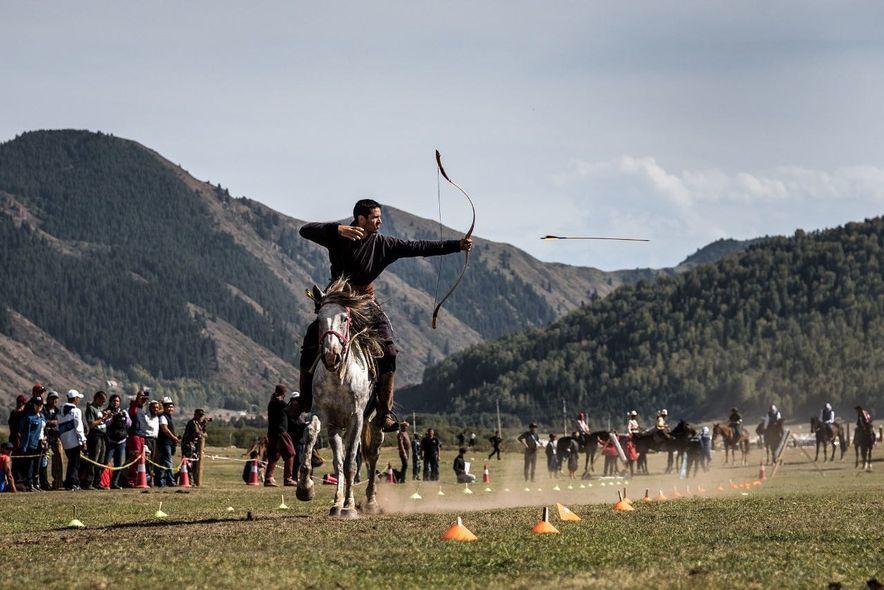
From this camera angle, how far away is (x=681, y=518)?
15.6 m

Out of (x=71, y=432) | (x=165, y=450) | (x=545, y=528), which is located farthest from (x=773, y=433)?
(x=545, y=528)

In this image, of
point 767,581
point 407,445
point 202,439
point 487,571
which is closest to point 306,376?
point 487,571

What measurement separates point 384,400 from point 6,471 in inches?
653

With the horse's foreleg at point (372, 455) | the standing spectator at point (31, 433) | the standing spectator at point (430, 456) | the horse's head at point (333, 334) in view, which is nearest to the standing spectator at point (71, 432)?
the standing spectator at point (31, 433)

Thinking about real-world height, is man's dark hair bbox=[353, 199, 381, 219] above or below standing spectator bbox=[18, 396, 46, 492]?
above

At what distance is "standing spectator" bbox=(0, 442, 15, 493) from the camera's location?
3045 cm

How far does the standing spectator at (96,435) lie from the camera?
31.9 m

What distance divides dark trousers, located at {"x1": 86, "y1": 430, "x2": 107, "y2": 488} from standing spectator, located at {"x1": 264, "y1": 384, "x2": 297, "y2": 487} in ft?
13.5

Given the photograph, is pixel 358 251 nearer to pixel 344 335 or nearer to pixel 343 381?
pixel 344 335

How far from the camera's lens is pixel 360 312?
634 inches

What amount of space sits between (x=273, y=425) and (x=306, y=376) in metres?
16.7

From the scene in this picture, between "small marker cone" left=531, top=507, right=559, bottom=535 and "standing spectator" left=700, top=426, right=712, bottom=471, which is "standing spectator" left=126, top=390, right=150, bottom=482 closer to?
"small marker cone" left=531, top=507, right=559, bottom=535

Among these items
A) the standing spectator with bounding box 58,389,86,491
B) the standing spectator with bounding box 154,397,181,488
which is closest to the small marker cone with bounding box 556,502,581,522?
the standing spectator with bounding box 58,389,86,491

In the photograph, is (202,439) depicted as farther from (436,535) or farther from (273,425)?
(436,535)
